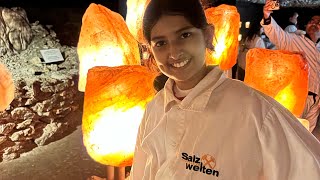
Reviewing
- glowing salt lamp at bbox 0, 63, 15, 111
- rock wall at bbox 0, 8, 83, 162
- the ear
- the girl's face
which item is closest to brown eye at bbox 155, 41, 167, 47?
the girl's face

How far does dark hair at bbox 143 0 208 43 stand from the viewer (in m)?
1.39

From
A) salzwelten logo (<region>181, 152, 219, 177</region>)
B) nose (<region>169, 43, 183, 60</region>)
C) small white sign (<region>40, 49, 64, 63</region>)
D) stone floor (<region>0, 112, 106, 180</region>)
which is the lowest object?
stone floor (<region>0, 112, 106, 180</region>)

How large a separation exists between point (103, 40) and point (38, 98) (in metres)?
2.85

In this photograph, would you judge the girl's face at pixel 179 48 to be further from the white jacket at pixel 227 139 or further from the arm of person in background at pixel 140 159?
the arm of person in background at pixel 140 159

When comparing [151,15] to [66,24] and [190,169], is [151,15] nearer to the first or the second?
[190,169]

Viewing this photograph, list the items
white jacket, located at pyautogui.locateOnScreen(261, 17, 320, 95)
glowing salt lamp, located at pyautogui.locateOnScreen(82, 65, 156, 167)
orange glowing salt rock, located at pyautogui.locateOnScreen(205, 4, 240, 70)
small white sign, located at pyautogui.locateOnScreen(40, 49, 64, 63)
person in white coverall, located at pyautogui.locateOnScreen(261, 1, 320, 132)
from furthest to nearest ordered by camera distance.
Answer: small white sign, located at pyautogui.locateOnScreen(40, 49, 64, 63) < person in white coverall, located at pyautogui.locateOnScreen(261, 1, 320, 132) < white jacket, located at pyautogui.locateOnScreen(261, 17, 320, 95) < orange glowing salt rock, located at pyautogui.locateOnScreen(205, 4, 240, 70) < glowing salt lamp, located at pyautogui.locateOnScreen(82, 65, 156, 167)

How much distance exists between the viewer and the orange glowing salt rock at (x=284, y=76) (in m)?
2.96

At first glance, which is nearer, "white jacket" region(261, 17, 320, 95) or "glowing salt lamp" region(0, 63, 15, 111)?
"glowing salt lamp" region(0, 63, 15, 111)

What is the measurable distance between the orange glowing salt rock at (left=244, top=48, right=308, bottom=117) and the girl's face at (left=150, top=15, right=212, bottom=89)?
1.76 m

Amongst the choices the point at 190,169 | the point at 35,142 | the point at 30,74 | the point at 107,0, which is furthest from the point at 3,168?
the point at 190,169

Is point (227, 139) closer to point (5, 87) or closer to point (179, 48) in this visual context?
point (179, 48)

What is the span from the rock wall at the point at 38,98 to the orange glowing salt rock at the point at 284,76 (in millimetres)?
3569

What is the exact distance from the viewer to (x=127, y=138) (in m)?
2.27

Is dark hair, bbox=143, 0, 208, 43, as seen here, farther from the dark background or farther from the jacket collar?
the dark background
